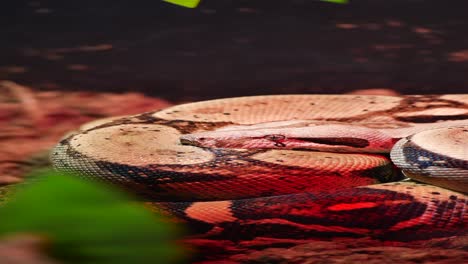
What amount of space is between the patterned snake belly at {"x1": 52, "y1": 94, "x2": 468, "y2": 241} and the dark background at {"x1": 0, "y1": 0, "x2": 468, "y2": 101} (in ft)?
3.39

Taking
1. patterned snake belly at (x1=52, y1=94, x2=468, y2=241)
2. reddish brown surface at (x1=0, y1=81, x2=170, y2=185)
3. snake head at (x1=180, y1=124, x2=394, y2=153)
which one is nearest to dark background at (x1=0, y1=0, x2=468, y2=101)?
reddish brown surface at (x1=0, y1=81, x2=170, y2=185)

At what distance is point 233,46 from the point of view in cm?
424

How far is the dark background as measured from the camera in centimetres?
387

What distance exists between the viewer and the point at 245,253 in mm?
1728

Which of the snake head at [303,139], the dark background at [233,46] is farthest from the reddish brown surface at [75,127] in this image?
the snake head at [303,139]

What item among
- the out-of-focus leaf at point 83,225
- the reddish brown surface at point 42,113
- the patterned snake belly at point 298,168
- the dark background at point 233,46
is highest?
the out-of-focus leaf at point 83,225

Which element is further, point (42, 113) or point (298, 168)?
point (42, 113)

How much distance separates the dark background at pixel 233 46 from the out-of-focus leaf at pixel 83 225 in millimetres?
3416

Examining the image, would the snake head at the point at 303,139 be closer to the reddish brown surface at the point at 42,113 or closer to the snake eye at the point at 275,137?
the snake eye at the point at 275,137

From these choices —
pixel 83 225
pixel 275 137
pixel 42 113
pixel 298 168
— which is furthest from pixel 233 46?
pixel 83 225

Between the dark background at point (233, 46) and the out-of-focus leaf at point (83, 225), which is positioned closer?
the out-of-focus leaf at point (83, 225)

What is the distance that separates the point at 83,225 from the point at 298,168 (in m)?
1.83

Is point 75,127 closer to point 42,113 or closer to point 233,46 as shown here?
point 42,113

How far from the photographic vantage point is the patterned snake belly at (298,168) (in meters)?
1.84
